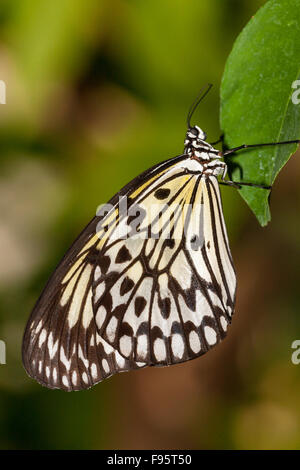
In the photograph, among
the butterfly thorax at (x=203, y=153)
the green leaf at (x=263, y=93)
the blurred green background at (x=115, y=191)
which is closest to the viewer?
the green leaf at (x=263, y=93)

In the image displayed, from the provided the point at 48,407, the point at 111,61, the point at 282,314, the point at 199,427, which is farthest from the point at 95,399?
the point at 111,61

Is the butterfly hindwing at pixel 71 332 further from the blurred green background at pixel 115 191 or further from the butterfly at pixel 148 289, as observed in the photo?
the blurred green background at pixel 115 191

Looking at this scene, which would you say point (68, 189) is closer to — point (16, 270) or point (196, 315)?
point (16, 270)

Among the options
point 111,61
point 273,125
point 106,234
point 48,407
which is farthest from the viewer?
point 48,407

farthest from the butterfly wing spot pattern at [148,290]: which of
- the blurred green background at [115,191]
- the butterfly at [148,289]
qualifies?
the blurred green background at [115,191]

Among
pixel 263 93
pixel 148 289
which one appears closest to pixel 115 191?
pixel 148 289

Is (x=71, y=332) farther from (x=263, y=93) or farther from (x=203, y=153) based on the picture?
(x=263, y=93)
